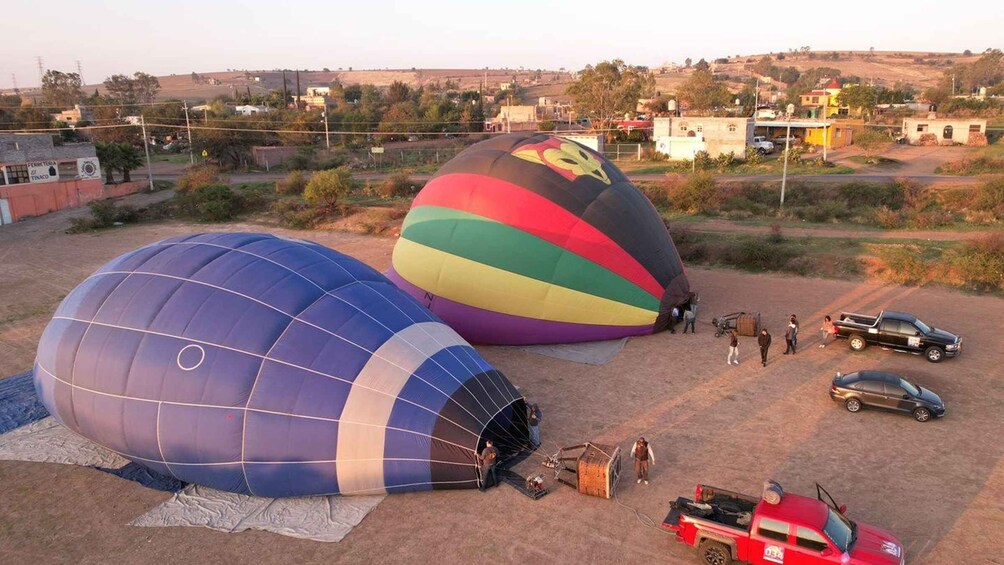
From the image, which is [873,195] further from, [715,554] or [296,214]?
[715,554]

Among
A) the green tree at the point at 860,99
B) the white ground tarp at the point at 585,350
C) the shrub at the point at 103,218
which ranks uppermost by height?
the green tree at the point at 860,99

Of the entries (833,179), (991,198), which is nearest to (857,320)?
(991,198)

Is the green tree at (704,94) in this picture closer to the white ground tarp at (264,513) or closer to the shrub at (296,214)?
the shrub at (296,214)

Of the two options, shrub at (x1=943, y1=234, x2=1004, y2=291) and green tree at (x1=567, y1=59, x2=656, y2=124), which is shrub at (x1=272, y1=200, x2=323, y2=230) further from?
green tree at (x1=567, y1=59, x2=656, y2=124)

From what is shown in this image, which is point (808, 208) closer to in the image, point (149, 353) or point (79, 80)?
point (149, 353)

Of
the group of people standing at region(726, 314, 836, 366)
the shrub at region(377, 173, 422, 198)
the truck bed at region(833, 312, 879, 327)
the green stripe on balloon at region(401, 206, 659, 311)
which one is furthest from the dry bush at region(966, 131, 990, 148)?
the green stripe on balloon at region(401, 206, 659, 311)

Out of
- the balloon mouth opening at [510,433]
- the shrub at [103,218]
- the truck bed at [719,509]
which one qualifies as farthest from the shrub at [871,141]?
the truck bed at [719,509]
